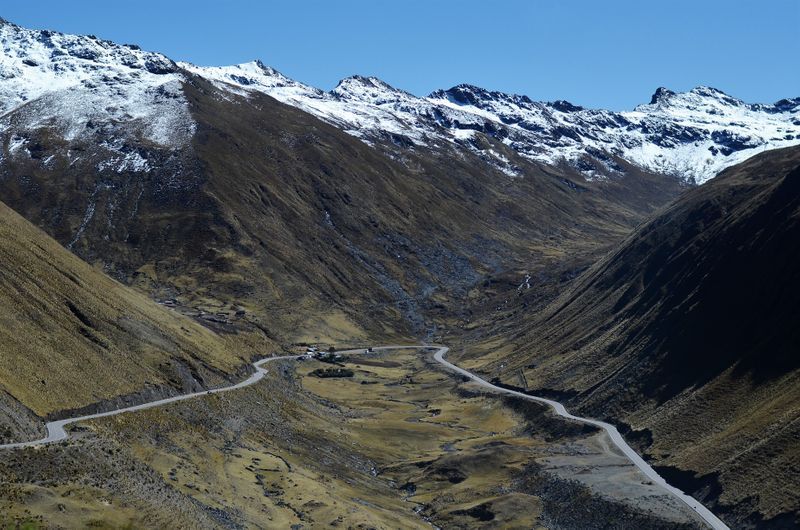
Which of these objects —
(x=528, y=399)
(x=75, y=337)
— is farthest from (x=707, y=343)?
(x=75, y=337)

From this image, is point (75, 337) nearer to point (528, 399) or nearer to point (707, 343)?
point (528, 399)

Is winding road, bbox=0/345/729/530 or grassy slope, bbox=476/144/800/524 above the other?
grassy slope, bbox=476/144/800/524

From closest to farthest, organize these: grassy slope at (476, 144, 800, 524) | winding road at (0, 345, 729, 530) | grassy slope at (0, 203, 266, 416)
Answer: winding road at (0, 345, 729, 530) < grassy slope at (0, 203, 266, 416) < grassy slope at (476, 144, 800, 524)

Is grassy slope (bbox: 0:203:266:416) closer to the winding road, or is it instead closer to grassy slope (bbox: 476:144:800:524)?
the winding road

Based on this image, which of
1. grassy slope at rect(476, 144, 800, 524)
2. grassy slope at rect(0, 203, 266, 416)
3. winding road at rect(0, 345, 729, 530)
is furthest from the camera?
grassy slope at rect(476, 144, 800, 524)

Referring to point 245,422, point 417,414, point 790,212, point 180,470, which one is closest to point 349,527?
point 180,470

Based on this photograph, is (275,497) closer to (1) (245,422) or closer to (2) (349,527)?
(2) (349,527)

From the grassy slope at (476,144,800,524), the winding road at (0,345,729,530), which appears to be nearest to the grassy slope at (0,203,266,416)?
the winding road at (0,345,729,530)

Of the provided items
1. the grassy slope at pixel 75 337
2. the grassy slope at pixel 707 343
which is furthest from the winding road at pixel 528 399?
the grassy slope at pixel 75 337
